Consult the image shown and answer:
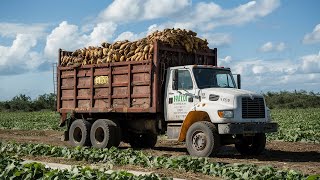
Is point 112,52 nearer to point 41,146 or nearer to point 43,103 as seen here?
point 41,146

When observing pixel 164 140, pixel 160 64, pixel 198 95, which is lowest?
pixel 164 140

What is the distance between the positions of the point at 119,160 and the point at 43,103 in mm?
65896

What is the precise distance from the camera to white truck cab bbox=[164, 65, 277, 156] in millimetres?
13320

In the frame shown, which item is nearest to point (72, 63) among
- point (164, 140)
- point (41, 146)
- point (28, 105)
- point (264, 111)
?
point (41, 146)

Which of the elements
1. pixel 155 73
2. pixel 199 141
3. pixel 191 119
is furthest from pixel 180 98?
pixel 199 141

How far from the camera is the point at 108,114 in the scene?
16734 millimetres

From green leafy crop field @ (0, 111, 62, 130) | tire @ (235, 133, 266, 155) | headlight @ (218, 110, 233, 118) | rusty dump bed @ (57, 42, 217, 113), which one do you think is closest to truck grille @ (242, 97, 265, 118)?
headlight @ (218, 110, 233, 118)

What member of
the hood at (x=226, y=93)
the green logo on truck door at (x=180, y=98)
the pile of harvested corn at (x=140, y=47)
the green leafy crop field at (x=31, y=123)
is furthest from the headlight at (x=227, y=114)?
the green leafy crop field at (x=31, y=123)

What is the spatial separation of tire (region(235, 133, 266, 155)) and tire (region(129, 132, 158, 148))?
3444 millimetres

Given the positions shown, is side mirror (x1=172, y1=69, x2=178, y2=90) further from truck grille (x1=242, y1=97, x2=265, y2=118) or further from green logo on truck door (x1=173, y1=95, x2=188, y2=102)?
truck grille (x1=242, y1=97, x2=265, y2=118)

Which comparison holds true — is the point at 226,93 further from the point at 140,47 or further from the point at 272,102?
the point at 272,102

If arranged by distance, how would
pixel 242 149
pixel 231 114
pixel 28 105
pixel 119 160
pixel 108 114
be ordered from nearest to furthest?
1. pixel 119 160
2. pixel 231 114
3. pixel 242 149
4. pixel 108 114
5. pixel 28 105

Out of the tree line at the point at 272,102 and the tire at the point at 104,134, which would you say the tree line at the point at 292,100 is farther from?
the tire at the point at 104,134

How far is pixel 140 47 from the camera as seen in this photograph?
1518cm
